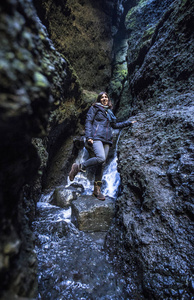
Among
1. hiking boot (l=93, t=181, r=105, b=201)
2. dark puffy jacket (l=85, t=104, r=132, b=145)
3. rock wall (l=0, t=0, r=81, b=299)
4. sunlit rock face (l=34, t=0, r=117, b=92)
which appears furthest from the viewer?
sunlit rock face (l=34, t=0, r=117, b=92)

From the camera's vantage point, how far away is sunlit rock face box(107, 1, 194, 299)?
6.19 feet

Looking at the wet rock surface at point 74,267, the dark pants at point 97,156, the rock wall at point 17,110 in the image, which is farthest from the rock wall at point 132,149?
the dark pants at point 97,156

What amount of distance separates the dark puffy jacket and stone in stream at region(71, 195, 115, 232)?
5.61 feet

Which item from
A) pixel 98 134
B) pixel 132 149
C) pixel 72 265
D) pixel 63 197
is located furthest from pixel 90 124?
pixel 72 265

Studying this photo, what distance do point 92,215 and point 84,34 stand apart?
10465mm

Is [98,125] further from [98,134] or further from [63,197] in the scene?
[63,197]

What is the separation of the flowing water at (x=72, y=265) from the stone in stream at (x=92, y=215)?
174 millimetres

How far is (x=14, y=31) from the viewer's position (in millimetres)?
744

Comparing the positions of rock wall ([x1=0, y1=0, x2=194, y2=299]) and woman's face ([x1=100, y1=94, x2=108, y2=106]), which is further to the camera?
woman's face ([x1=100, y1=94, x2=108, y2=106])

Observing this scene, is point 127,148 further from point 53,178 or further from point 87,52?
point 87,52

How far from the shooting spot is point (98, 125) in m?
3.78

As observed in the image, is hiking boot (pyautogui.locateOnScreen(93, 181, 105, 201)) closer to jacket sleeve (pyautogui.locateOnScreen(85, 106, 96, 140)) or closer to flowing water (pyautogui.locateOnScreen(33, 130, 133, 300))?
flowing water (pyautogui.locateOnScreen(33, 130, 133, 300))

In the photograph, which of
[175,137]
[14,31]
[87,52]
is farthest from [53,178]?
[87,52]

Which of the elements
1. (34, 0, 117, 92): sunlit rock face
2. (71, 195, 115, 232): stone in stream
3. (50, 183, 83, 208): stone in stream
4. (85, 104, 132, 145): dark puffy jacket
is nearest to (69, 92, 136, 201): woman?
(85, 104, 132, 145): dark puffy jacket
